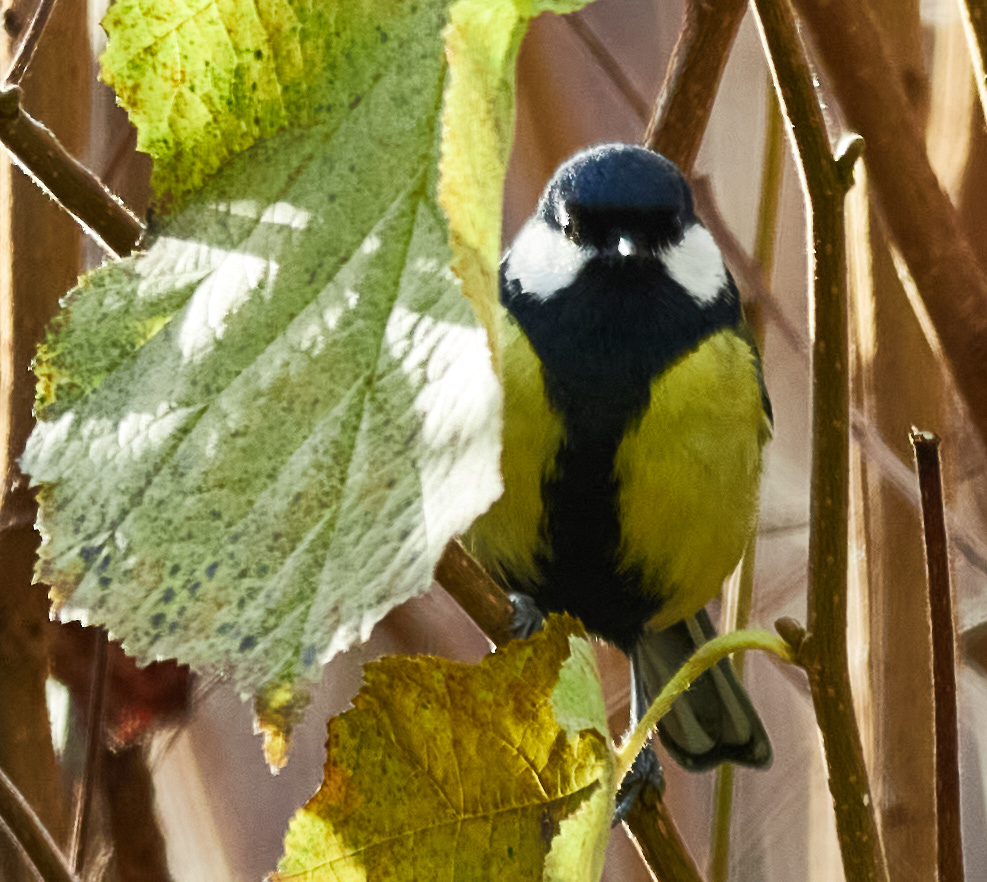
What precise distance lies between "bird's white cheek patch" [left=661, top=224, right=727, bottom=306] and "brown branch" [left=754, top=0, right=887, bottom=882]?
337mm

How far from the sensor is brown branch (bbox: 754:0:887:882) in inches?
7.6

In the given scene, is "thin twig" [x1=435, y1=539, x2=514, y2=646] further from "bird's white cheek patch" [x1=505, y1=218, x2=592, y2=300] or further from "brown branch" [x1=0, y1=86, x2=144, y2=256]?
"bird's white cheek patch" [x1=505, y1=218, x2=592, y2=300]

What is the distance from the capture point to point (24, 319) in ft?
1.65

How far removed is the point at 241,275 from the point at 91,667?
0.51 meters

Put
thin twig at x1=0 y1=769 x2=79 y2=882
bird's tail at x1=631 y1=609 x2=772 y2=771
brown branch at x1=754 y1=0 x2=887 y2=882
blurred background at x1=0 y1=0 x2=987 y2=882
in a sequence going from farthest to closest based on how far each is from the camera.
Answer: bird's tail at x1=631 y1=609 x2=772 y2=771 < blurred background at x1=0 y1=0 x2=987 y2=882 < thin twig at x1=0 y1=769 x2=79 y2=882 < brown branch at x1=754 y1=0 x2=887 y2=882

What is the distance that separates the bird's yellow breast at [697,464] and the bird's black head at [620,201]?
0.19ft

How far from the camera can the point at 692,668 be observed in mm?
208

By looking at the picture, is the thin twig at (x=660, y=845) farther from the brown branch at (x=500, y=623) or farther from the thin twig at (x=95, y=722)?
the thin twig at (x=95, y=722)

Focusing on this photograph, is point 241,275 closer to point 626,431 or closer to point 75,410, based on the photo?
point 75,410

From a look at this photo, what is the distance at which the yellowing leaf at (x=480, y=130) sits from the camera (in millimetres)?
86

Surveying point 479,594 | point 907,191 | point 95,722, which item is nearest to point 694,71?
point 907,191

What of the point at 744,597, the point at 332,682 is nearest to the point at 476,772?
the point at 744,597

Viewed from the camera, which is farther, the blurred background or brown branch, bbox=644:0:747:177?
the blurred background

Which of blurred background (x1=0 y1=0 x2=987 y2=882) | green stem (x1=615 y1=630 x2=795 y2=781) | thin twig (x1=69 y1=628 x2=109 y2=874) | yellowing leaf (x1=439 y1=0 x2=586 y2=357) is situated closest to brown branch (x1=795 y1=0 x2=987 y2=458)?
blurred background (x1=0 y1=0 x2=987 y2=882)
